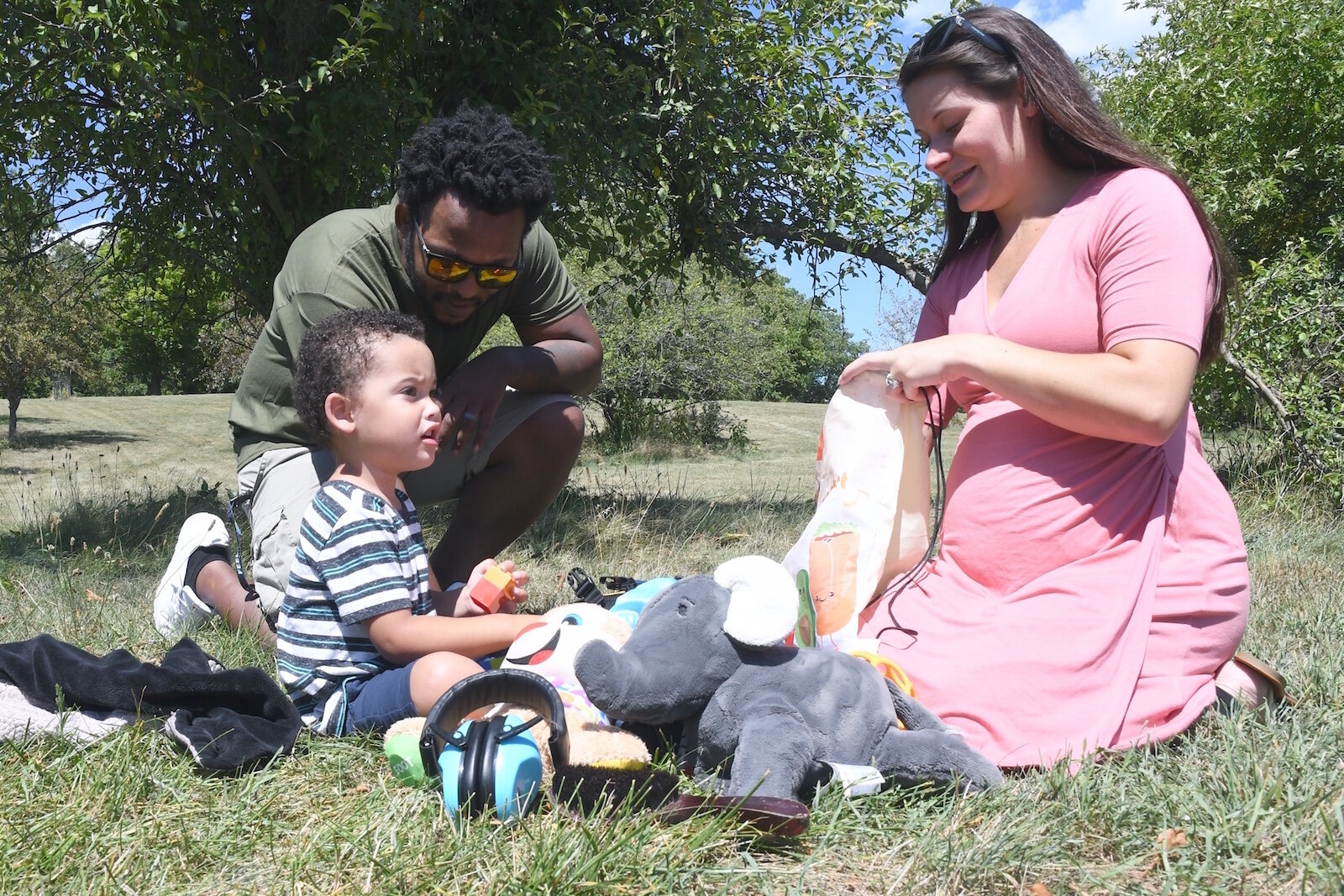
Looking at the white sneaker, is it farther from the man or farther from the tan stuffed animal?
the tan stuffed animal

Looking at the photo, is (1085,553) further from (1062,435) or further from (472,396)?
(472,396)

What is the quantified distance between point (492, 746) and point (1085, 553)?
4.81 feet

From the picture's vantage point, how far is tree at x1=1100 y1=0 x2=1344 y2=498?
20.1 feet

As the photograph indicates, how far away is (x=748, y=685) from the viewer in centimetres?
204

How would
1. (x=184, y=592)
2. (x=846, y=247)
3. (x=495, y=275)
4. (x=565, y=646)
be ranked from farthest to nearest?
(x=846, y=247)
(x=184, y=592)
(x=495, y=275)
(x=565, y=646)

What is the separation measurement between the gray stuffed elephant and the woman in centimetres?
26

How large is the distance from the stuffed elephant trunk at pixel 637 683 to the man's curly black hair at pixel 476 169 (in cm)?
157

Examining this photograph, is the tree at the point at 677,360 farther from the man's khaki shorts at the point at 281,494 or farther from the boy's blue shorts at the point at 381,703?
the boy's blue shorts at the point at 381,703

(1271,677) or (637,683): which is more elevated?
(637,683)

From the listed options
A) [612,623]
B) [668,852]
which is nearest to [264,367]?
[612,623]

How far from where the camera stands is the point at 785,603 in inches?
81.0

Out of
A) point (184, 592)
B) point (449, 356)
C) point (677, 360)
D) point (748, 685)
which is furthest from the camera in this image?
point (677, 360)

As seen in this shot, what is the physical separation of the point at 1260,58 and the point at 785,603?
6970 mm

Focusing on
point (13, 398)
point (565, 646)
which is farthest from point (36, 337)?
point (565, 646)
